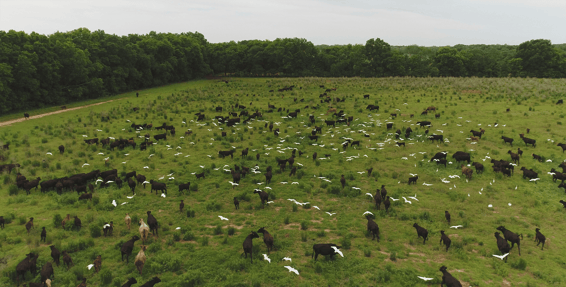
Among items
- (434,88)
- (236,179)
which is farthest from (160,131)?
(434,88)

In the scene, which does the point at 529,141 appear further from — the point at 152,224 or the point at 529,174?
the point at 152,224

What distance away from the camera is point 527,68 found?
98375 millimetres

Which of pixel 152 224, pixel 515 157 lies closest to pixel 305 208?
pixel 152 224

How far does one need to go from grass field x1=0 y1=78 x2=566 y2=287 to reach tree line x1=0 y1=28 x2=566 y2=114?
27391 millimetres

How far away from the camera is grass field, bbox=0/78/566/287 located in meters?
11.0

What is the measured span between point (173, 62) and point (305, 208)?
9377 centimetres

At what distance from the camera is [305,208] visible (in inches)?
645

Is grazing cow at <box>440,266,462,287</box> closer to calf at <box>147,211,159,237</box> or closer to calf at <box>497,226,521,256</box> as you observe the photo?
calf at <box>497,226,521,256</box>

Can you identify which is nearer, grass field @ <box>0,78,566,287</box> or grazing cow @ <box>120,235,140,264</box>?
grass field @ <box>0,78,566,287</box>

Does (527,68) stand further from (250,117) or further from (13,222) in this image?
(13,222)

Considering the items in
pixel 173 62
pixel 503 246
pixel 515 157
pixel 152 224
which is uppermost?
pixel 173 62

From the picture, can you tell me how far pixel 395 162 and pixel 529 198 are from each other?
28.1 feet

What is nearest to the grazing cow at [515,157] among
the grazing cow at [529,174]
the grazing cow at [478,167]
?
the grazing cow at [529,174]

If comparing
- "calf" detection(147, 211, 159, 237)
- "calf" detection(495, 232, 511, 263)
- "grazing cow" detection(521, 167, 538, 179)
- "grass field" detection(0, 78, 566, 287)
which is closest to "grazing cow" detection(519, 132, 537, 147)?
"grass field" detection(0, 78, 566, 287)
